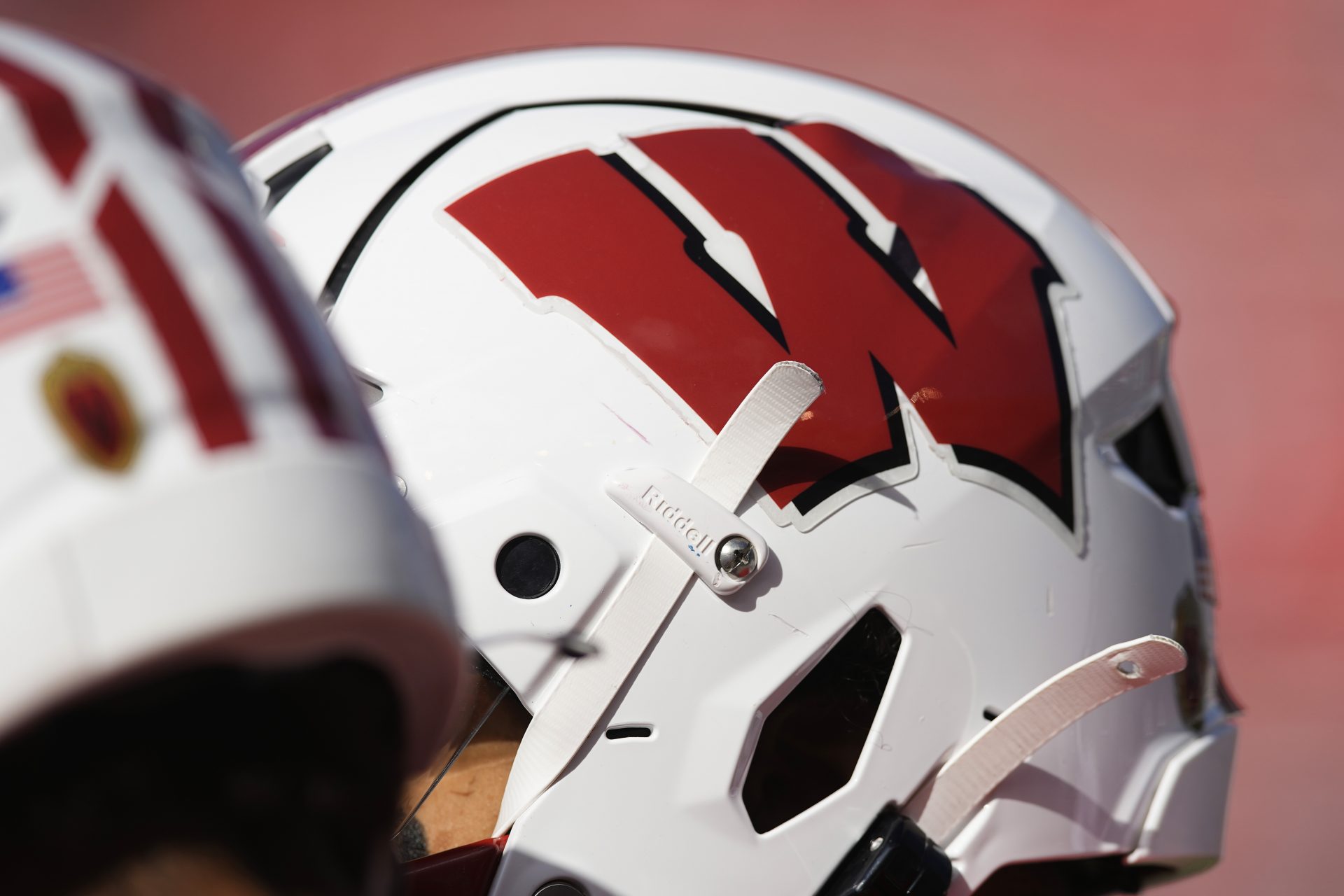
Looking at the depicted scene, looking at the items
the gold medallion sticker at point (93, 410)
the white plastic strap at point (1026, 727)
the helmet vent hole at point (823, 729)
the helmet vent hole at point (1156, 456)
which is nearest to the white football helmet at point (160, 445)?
the gold medallion sticker at point (93, 410)

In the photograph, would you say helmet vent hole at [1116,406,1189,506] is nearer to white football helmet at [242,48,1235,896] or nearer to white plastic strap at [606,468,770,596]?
white football helmet at [242,48,1235,896]

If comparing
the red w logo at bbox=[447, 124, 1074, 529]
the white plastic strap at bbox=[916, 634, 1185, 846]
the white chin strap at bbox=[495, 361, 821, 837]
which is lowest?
the white plastic strap at bbox=[916, 634, 1185, 846]

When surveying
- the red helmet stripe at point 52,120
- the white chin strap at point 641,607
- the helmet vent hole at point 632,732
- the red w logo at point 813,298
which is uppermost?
the red helmet stripe at point 52,120

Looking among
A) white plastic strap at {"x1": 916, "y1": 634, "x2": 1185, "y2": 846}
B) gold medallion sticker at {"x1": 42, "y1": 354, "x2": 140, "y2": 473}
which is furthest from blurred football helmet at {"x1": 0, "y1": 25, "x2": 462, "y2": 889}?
white plastic strap at {"x1": 916, "y1": 634, "x2": 1185, "y2": 846}

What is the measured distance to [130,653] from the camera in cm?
64

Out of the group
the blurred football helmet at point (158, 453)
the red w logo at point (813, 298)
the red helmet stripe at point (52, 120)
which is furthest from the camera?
the red w logo at point (813, 298)

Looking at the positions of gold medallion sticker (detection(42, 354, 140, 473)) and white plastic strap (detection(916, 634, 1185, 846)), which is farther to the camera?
white plastic strap (detection(916, 634, 1185, 846))

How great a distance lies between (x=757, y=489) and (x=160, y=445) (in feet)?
2.74

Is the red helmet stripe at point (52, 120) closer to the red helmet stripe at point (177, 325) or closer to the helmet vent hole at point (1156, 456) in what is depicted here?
the red helmet stripe at point (177, 325)

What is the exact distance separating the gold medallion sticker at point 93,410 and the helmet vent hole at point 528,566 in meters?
0.69

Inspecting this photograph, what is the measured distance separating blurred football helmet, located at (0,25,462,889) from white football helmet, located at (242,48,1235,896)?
539 mm

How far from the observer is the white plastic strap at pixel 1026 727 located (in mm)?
1479

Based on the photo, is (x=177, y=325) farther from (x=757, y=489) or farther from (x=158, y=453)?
(x=757, y=489)

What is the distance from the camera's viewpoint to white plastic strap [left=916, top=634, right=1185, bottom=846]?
1479 millimetres
